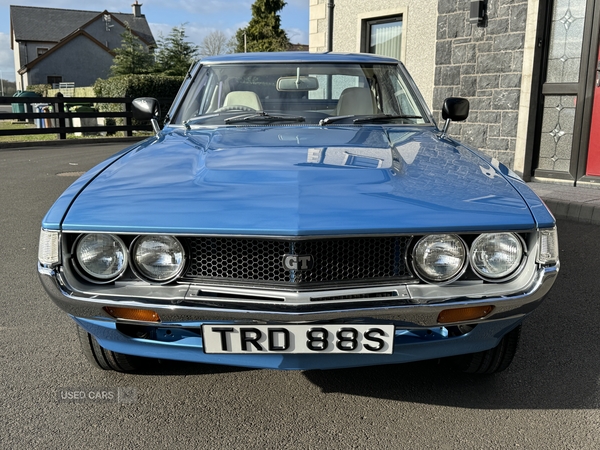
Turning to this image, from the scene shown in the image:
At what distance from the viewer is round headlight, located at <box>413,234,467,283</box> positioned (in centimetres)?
207

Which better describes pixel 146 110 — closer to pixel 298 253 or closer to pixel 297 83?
pixel 297 83

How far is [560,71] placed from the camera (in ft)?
24.9

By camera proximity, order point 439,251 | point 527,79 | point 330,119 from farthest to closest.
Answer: point 527,79 < point 330,119 < point 439,251

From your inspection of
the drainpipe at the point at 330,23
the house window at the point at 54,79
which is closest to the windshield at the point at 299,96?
the drainpipe at the point at 330,23

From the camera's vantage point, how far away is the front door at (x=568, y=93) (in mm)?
7250

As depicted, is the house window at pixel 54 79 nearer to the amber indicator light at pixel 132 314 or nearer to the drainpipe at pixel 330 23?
the drainpipe at pixel 330 23

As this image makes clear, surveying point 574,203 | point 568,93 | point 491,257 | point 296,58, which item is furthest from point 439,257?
point 568,93

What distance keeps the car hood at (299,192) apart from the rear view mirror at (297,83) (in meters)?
0.82

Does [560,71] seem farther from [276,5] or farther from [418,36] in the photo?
[276,5]

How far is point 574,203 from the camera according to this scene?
20.3 ft

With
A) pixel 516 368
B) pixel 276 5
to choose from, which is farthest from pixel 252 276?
pixel 276 5

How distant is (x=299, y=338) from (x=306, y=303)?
13 centimetres

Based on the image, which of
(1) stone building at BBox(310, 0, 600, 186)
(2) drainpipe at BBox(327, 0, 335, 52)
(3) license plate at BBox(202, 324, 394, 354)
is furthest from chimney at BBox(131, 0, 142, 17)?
(3) license plate at BBox(202, 324, 394, 354)

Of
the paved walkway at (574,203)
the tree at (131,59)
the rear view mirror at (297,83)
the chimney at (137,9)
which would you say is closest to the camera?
the rear view mirror at (297,83)
